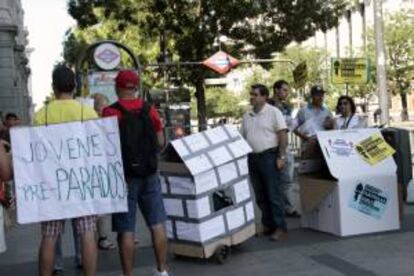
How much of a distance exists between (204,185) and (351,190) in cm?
195

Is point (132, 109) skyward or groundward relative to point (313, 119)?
skyward

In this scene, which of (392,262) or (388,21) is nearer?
(392,262)

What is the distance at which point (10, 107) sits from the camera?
25.1 meters

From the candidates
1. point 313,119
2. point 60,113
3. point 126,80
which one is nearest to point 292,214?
point 313,119

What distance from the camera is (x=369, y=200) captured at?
8.59m

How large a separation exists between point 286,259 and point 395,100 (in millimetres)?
81171

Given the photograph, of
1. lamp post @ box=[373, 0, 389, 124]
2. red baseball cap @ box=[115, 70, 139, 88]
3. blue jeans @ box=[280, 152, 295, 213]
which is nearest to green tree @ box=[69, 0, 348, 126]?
lamp post @ box=[373, 0, 389, 124]

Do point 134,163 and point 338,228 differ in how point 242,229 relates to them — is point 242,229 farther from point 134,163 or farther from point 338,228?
point 134,163

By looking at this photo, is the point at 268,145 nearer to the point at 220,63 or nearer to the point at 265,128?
the point at 265,128

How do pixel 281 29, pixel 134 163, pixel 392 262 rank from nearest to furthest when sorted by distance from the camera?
pixel 134 163, pixel 392 262, pixel 281 29

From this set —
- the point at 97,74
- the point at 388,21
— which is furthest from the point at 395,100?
the point at 97,74

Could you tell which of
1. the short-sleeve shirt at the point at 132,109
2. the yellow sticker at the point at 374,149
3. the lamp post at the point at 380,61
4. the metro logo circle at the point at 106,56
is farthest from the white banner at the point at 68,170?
the lamp post at the point at 380,61

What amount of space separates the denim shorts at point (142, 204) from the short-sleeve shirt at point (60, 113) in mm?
707

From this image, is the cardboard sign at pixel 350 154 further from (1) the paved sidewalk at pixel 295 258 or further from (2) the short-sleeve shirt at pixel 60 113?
(2) the short-sleeve shirt at pixel 60 113
